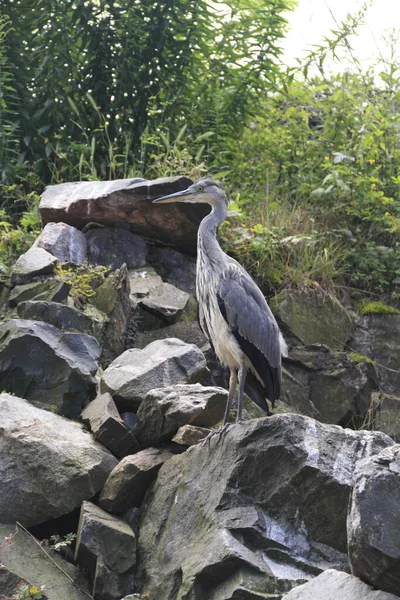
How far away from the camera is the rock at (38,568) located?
4977 millimetres

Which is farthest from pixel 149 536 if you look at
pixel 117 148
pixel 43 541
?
pixel 117 148

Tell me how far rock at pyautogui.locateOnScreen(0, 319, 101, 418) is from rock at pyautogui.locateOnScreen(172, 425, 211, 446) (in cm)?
87

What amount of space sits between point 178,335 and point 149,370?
1245 millimetres

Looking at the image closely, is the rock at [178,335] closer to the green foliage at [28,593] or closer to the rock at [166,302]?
the rock at [166,302]

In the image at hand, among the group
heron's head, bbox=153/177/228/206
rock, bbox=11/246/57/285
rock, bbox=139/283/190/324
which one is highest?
heron's head, bbox=153/177/228/206

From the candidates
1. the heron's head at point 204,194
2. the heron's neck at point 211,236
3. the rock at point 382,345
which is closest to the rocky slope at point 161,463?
the rock at point 382,345

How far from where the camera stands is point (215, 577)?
4.63 meters

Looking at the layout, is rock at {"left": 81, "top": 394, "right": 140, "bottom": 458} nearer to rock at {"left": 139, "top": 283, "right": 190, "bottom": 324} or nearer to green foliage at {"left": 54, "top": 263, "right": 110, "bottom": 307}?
green foliage at {"left": 54, "top": 263, "right": 110, "bottom": 307}

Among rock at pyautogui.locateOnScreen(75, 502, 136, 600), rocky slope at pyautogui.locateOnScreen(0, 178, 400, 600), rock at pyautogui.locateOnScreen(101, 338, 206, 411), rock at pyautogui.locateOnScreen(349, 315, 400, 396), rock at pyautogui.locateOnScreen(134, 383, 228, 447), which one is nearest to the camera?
rocky slope at pyautogui.locateOnScreen(0, 178, 400, 600)

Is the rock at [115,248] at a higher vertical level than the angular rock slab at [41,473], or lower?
higher

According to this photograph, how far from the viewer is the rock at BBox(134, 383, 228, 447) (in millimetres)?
5793

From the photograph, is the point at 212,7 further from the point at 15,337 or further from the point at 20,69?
the point at 15,337

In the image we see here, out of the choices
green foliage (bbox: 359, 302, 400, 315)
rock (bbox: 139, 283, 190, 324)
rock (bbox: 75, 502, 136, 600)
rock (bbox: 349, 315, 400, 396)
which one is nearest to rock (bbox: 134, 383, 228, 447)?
rock (bbox: 75, 502, 136, 600)

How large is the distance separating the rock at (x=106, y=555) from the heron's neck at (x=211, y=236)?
193 centimetres
